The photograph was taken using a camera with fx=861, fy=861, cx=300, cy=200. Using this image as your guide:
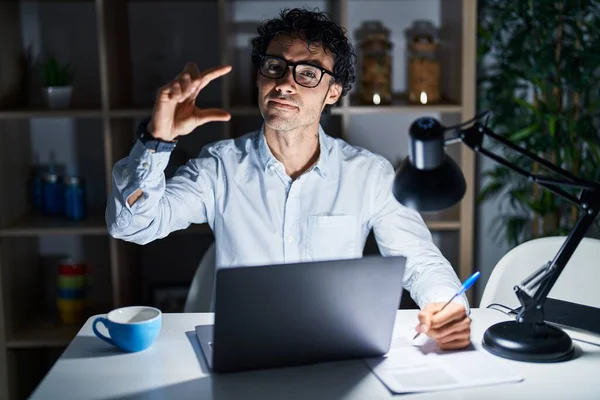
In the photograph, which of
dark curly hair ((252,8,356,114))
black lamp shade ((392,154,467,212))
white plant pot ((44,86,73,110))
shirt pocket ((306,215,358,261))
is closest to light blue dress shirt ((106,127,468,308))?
shirt pocket ((306,215,358,261))

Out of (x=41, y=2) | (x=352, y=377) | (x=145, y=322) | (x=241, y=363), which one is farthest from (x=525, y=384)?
(x=41, y=2)

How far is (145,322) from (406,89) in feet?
6.49

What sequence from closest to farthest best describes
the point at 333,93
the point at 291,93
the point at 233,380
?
the point at 233,380 → the point at 291,93 → the point at 333,93

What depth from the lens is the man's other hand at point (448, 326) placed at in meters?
1.62

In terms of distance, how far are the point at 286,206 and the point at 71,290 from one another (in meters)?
1.18

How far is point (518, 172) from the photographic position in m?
1.48

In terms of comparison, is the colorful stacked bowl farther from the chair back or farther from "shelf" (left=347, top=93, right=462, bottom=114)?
the chair back

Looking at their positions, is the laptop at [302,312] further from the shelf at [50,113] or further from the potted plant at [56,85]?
the potted plant at [56,85]

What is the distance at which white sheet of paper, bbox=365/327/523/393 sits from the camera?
4.77ft

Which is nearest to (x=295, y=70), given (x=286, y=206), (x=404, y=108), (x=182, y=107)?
(x=286, y=206)

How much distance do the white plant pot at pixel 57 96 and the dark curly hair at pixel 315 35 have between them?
803 millimetres

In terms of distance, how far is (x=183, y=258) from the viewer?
3.38 m

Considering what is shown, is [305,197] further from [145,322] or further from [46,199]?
[46,199]

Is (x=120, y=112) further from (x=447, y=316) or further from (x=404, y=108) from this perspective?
(x=447, y=316)
